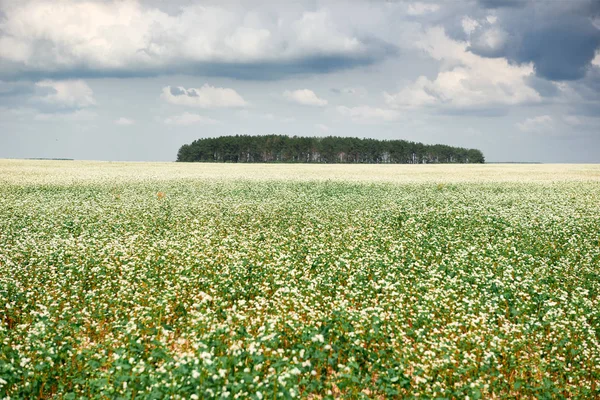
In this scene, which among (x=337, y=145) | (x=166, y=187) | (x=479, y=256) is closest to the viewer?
(x=479, y=256)

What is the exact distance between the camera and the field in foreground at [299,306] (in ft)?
22.6

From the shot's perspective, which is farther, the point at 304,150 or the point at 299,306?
the point at 304,150

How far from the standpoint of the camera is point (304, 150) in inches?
5635

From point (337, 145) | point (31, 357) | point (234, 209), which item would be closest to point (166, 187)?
point (234, 209)

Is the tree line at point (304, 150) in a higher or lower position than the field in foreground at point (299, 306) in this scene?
higher

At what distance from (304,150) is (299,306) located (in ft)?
442

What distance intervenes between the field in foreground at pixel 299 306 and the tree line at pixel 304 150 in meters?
120

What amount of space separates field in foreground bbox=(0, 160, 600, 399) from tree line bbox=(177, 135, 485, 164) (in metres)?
120

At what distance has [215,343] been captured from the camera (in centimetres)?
757

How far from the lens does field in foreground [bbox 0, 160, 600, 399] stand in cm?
689

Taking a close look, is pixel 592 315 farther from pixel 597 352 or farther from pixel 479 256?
pixel 479 256

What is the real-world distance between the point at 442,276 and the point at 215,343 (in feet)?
24.5

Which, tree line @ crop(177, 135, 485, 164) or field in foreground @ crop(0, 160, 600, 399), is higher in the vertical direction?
tree line @ crop(177, 135, 485, 164)

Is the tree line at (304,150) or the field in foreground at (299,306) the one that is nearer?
the field in foreground at (299,306)
